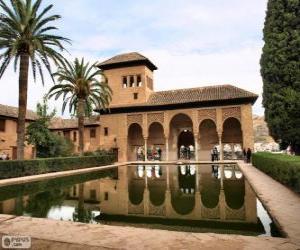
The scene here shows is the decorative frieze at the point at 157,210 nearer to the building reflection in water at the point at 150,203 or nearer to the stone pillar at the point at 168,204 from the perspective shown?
the building reflection in water at the point at 150,203

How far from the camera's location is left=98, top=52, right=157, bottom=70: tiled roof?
3682 centimetres

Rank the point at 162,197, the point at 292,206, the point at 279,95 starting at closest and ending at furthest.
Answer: the point at 292,206
the point at 162,197
the point at 279,95

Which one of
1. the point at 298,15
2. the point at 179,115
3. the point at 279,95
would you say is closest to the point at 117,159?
the point at 179,115

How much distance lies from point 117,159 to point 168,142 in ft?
20.3

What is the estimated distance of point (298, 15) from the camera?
22.6 m

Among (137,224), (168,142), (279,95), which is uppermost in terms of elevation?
(279,95)

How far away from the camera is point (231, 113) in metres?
32.1

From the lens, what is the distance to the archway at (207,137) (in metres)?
35.0

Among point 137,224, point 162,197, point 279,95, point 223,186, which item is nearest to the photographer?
point 137,224

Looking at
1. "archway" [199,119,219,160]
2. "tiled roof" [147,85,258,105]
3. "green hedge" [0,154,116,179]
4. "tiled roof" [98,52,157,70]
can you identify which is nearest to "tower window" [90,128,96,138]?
"tiled roof" [98,52,157,70]

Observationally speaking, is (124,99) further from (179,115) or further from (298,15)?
(298,15)

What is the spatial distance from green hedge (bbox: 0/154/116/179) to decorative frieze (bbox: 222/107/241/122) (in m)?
13.5

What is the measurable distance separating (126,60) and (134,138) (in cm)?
937

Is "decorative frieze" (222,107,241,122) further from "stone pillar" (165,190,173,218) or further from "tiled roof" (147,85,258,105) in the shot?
"stone pillar" (165,190,173,218)
